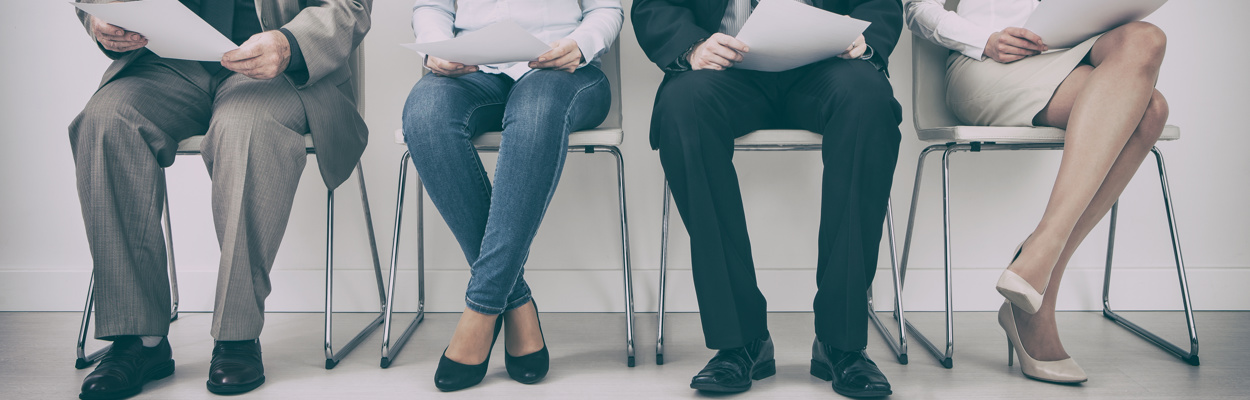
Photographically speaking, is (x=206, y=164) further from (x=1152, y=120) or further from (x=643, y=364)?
Result: (x=1152, y=120)

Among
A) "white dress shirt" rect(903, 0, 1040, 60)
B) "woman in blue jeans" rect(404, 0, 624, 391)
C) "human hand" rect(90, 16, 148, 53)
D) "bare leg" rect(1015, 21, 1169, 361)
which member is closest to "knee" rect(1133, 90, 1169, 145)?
"bare leg" rect(1015, 21, 1169, 361)

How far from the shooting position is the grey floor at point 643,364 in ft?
3.91

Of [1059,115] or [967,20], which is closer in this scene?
[1059,115]

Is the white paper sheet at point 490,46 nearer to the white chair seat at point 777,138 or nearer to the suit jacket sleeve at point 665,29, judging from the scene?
the suit jacket sleeve at point 665,29

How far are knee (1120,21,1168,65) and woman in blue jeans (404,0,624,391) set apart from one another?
0.92m

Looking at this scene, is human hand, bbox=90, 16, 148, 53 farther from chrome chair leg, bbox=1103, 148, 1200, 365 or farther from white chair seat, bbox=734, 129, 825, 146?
chrome chair leg, bbox=1103, 148, 1200, 365

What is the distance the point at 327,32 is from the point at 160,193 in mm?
415

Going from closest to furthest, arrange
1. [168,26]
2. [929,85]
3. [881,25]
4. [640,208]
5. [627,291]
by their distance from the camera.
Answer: [168,26]
[881,25]
[627,291]
[929,85]
[640,208]

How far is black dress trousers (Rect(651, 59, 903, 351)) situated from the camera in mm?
1114

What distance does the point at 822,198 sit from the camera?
1138mm

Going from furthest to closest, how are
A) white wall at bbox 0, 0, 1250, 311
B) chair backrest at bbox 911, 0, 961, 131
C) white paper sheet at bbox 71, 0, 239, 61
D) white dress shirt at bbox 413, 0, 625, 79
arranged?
white wall at bbox 0, 0, 1250, 311 → chair backrest at bbox 911, 0, 961, 131 → white dress shirt at bbox 413, 0, 625, 79 → white paper sheet at bbox 71, 0, 239, 61

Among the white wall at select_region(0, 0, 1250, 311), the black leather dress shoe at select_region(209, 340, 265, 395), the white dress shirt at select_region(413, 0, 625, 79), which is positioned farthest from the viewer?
the white wall at select_region(0, 0, 1250, 311)

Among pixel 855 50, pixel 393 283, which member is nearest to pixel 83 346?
pixel 393 283

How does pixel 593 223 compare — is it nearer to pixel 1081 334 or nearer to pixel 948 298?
pixel 948 298
